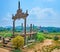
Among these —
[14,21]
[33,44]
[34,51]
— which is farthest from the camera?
[14,21]

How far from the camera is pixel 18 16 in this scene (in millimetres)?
19922

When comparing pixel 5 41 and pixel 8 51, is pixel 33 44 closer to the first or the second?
pixel 8 51

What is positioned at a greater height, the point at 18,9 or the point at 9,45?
the point at 18,9

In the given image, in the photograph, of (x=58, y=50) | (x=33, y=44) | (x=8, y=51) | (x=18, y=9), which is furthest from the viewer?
(x=18, y=9)

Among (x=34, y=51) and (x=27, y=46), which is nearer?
(x=34, y=51)

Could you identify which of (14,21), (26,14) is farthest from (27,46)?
(14,21)

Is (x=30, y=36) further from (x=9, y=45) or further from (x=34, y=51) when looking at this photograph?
(x=34, y=51)

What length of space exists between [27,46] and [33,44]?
24.6 inches

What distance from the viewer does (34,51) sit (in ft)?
50.1

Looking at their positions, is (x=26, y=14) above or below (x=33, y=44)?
above

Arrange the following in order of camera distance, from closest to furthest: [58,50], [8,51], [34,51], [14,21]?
[58,50] → [34,51] → [8,51] → [14,21]

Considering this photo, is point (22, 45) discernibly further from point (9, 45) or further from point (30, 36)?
point (30, 36)

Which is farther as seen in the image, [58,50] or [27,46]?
[27,46]

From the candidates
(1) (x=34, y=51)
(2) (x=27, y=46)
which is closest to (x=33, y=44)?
(2) (x=27, y=46)
